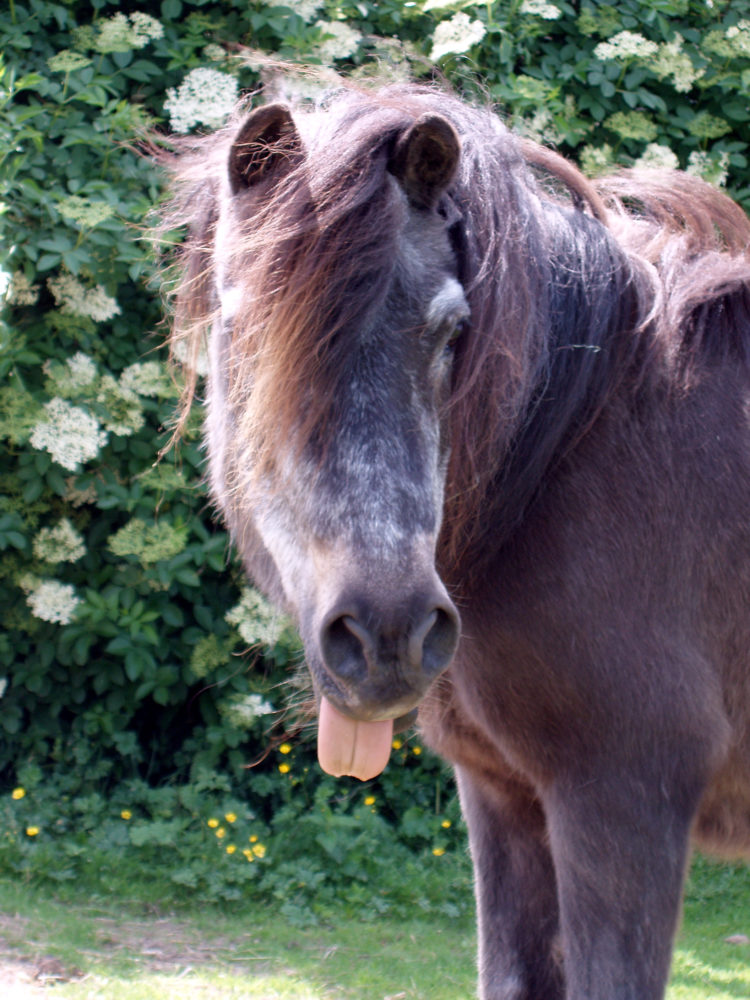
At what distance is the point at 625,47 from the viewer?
155 inches

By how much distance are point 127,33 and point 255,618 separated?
7.33 ft

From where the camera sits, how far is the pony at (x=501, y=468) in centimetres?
153

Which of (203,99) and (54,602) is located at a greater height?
(203,99)

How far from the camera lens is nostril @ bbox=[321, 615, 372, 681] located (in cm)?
144

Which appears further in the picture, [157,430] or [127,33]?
[157,430]

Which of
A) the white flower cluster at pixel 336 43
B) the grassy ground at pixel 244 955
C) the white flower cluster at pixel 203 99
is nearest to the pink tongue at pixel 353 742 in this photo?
the grassy ground at pixel 244 955

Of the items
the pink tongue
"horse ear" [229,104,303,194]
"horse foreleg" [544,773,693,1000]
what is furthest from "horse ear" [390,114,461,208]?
"horse foreleg" [544,773,693,1000]

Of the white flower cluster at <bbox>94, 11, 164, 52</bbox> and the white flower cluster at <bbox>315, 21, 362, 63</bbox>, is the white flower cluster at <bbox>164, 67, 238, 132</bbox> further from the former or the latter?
the white flower cluster at <bbox>315, 21, 362, 63</bbox>

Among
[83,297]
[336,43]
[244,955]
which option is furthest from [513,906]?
[336,43]

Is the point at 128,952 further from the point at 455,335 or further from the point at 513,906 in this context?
the point at 455,335

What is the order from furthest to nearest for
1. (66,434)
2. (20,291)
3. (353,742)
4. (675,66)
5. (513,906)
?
(675,66) < (20,291) < (66,434) < (513,906) < (353,742)

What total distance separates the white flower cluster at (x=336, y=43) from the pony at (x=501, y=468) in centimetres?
196

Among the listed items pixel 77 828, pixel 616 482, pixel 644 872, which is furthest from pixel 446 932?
pixel 616 482

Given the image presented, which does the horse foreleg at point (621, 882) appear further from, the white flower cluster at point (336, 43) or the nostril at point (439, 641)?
the white flower cluster at point (336, 43)
